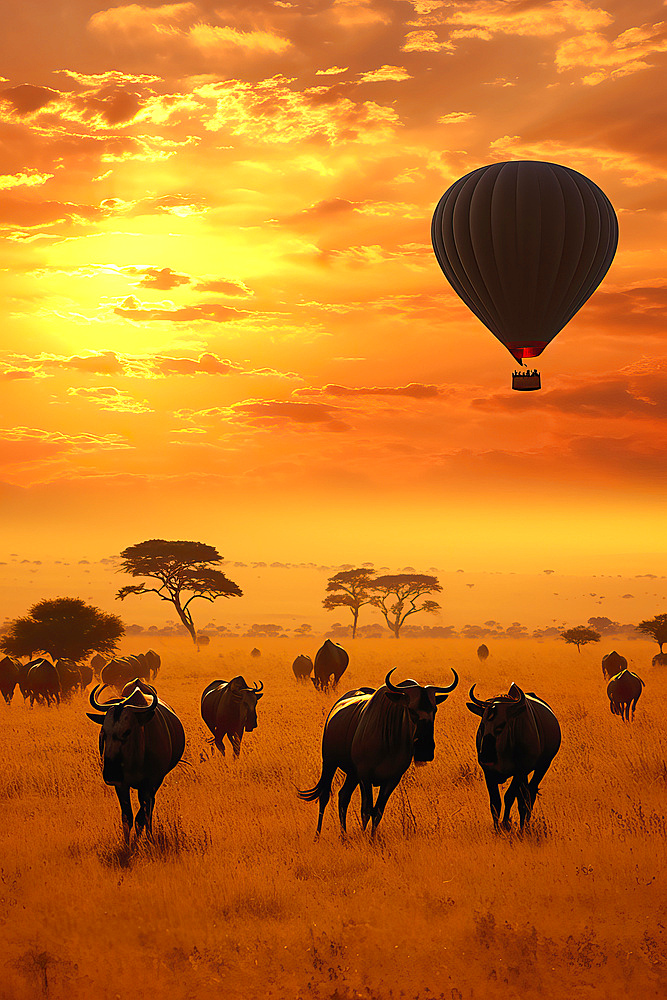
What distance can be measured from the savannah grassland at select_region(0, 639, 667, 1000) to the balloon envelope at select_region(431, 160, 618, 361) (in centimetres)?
1366

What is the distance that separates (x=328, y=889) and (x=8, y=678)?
835 inches

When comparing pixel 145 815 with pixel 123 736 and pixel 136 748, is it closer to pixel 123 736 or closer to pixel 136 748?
pixel 136 748

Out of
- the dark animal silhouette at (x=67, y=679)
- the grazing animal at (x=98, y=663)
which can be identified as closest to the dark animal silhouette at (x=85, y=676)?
the dark animal silhouette at (x=67, y=679)

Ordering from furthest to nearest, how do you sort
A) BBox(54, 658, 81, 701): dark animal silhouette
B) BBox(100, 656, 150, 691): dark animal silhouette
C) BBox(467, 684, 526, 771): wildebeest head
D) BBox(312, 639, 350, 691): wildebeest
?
1. BBox(312, 639, 350, 691): wildebeest
2. BBox(54, 658, 81, 701): dark animal silhouette
3. BBox(100, 656, 150, 691): dark animal silhouette
4. BBox(467, 684, 526, 771): wildebeest head

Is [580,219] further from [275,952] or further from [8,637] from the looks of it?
[8,637]

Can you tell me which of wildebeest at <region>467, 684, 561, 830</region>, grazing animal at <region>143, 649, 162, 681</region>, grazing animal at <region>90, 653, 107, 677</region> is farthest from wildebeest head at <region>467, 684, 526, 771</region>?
grazing animal at <region>90, 653, 107, 677</region>

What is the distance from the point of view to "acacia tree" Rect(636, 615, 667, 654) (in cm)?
4156

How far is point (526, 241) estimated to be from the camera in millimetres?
25422

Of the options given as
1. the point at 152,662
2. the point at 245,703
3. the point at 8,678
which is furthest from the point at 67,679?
the point at 245,703

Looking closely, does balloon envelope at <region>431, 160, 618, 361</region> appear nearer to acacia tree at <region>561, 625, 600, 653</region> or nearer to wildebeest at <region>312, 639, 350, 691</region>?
wildebeest at <region>312, 639, 350, 691</region>

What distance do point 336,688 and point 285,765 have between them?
47.0 feet

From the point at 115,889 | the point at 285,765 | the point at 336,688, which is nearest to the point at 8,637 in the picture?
the point at 336,688

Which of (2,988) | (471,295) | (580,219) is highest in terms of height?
(580,219)

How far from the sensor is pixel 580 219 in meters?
25.6
